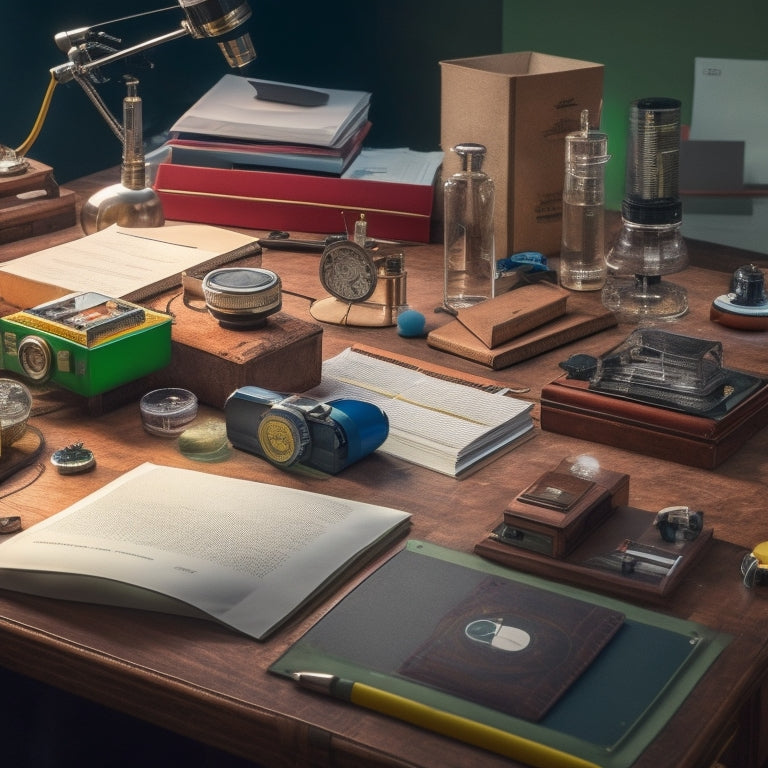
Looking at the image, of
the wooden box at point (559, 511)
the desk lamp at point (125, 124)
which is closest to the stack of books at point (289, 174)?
the desk lamp at point (125, 124)

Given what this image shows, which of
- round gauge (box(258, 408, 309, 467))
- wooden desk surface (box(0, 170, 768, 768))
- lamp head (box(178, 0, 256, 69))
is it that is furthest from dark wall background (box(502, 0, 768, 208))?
round gauge (box(258, 408, 309, 467))

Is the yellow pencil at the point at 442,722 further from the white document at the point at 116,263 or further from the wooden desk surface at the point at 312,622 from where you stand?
the white document at the point at 116,263

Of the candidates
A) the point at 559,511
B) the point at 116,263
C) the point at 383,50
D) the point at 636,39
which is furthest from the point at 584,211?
the point at 383,50

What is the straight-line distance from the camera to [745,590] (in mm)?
1188

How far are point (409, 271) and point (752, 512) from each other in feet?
2.86

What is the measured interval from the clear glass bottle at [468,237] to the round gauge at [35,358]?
623 mm

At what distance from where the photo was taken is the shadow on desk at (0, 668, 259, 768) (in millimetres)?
1673

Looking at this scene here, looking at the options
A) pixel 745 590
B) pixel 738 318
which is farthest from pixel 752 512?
pixel 738 318

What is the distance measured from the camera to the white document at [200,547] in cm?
116

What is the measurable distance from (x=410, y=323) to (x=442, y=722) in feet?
2.86

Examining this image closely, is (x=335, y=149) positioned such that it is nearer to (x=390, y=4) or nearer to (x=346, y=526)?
(x=390, y=4)

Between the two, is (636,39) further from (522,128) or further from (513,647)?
(513,647)

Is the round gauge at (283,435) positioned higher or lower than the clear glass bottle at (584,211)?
lower

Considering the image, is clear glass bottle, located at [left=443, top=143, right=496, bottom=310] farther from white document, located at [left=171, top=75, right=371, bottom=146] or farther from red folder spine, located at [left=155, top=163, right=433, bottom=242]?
white document, located at [left=171, top=75, right=371, bottom=146]
